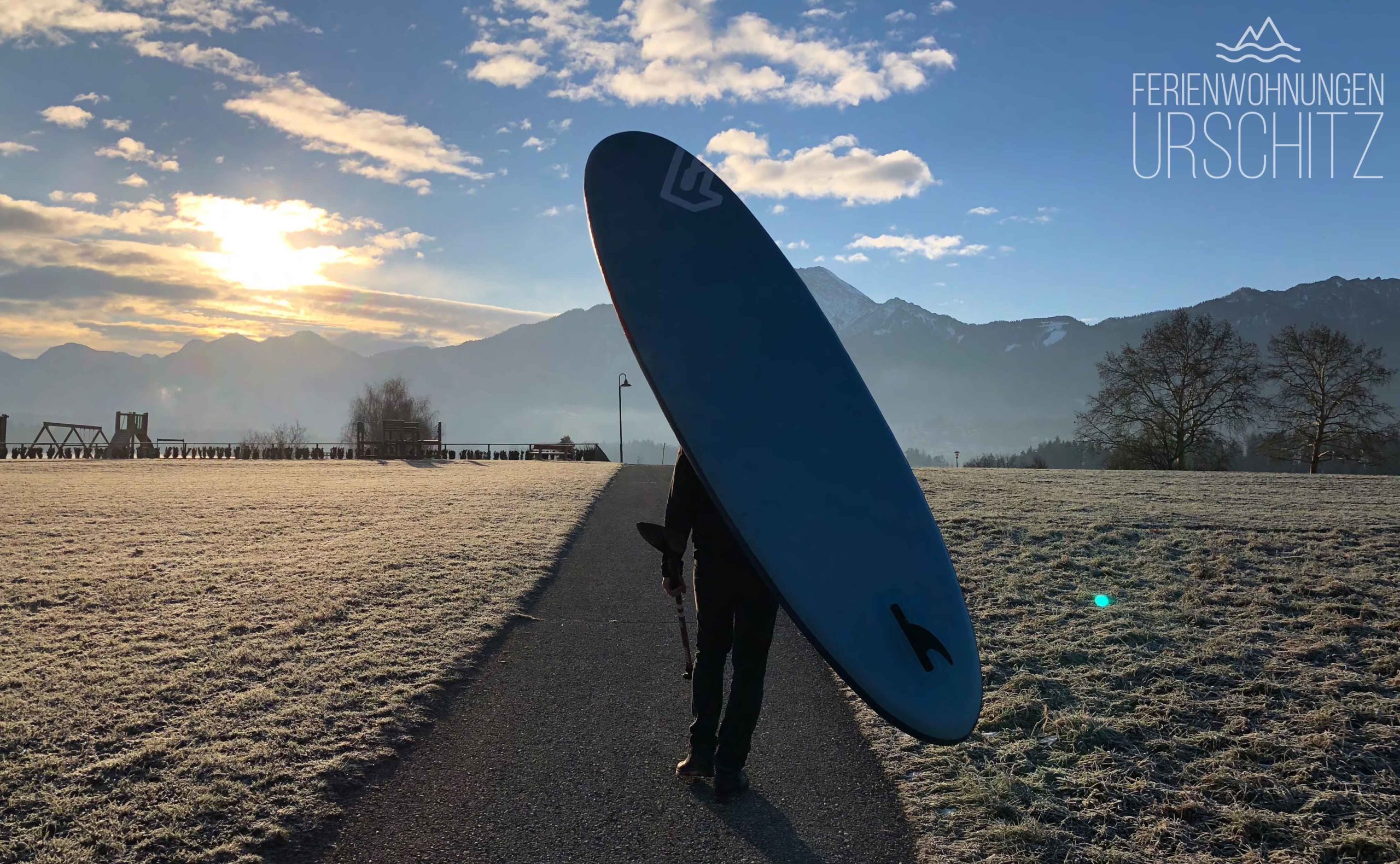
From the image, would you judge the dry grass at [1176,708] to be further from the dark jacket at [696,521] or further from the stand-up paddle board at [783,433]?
the dark jacket at [696,521]

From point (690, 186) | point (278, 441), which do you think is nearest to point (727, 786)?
point (690, 186)

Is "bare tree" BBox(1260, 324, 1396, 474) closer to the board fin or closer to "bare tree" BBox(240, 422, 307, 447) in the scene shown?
the board fin

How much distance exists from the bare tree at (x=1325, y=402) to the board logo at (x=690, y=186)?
145ft

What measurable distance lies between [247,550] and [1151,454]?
144ft

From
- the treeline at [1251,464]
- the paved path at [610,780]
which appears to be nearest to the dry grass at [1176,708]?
the paved path at [610,780]

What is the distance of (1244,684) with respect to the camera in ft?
17.2

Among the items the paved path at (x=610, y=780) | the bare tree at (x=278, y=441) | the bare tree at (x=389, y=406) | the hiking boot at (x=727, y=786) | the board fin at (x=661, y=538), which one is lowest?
the paved path at (x=610, y=780)

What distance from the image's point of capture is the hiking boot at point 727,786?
→ 148 inches

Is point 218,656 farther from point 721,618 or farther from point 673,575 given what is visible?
point 721,618

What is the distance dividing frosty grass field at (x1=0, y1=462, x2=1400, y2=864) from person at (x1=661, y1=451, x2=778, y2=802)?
94 cm

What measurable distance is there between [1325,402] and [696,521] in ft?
156

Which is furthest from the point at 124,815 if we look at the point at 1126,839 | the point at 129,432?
the point at 129,432

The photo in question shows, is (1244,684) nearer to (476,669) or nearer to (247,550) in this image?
(476,669)

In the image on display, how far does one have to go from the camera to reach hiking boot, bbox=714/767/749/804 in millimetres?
3768
